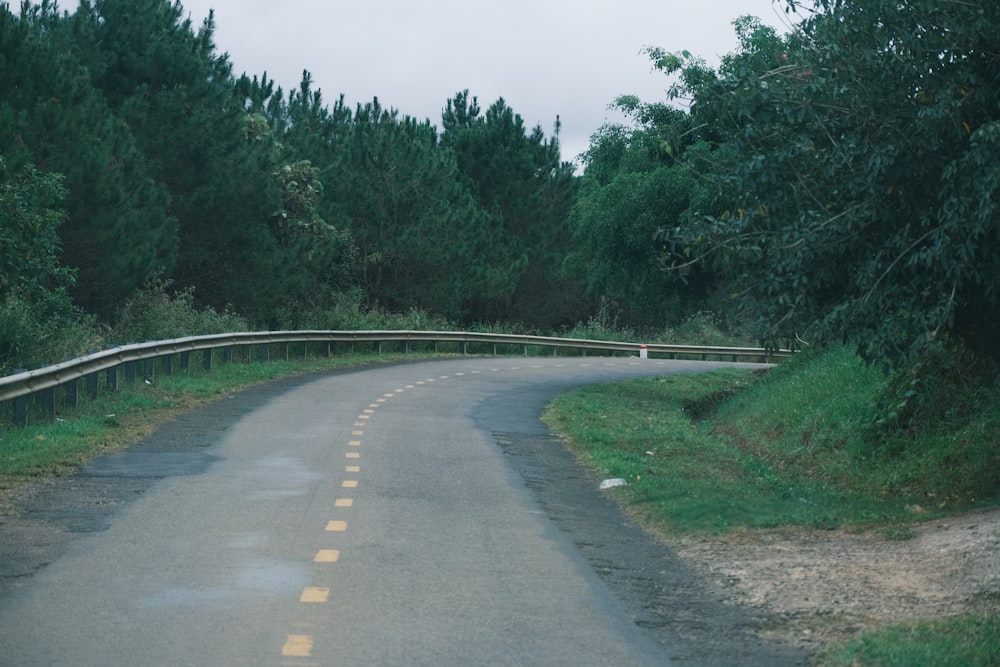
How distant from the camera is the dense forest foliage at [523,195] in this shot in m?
12.1

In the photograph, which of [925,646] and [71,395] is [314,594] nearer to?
[925,646]

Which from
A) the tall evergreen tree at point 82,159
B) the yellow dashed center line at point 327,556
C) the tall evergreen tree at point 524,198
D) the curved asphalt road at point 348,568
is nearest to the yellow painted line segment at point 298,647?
the curved asphalt road at point 348,568

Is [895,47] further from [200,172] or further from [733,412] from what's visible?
[200,172]

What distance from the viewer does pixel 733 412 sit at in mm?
28062

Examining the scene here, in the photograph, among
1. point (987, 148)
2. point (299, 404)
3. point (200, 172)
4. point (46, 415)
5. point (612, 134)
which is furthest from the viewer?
point (200, 172)

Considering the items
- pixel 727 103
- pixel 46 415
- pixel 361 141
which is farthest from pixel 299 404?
pixel 361 141

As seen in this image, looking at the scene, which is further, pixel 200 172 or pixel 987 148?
pixel 200 172

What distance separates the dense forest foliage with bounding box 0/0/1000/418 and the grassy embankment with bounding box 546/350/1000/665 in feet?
4.28

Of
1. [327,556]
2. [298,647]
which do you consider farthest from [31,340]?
[298,647]

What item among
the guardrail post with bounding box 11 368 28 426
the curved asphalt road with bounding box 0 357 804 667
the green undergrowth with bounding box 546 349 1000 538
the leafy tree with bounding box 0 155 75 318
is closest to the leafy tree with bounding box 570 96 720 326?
the green undergrowth with bounding box 546 349 1000 538

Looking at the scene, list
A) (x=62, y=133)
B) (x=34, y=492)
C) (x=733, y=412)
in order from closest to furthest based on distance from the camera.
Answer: (x=34, y=492)
(x=733, y=412)
(x=62, y=133)

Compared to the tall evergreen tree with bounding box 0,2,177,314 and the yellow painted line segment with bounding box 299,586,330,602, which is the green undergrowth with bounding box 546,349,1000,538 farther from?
the tall evergreen tree with bounding box 0,2,177,314

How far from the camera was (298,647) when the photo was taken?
7.32 meters

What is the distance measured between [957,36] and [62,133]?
925 inches
